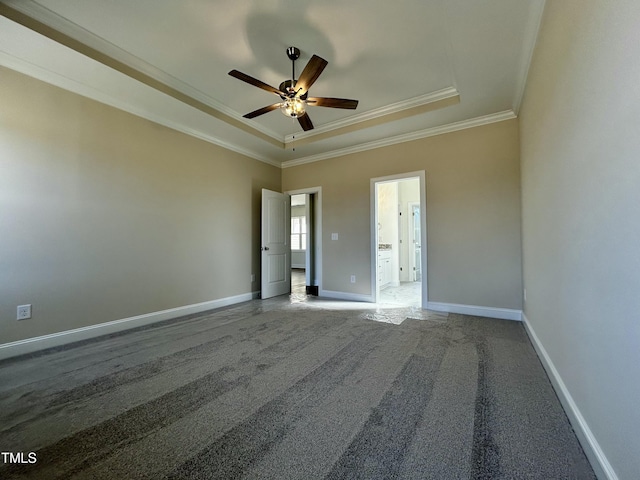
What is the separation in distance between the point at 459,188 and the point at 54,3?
4481 mm

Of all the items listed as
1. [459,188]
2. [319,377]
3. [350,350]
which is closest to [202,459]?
[319,377]

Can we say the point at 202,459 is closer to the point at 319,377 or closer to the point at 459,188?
the point at 319,377

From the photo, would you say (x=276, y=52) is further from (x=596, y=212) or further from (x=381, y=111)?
(x=596, y=212)

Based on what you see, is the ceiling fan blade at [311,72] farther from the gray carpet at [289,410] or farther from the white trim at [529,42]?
the gray carpet at [289,410]

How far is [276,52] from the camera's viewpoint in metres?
2.54

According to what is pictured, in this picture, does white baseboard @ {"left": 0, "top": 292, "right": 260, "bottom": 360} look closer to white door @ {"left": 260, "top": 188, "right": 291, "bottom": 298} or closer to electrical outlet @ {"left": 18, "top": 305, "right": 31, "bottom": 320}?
electrical outlet @ {"left": 18, "top": 305, "right": 31, "bottom": 320}

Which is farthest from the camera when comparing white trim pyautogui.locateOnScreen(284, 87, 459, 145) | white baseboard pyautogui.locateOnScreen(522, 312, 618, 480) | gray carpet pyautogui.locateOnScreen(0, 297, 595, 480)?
white trim pyautogui.locateOnScreen(284, 87, 459, 145)

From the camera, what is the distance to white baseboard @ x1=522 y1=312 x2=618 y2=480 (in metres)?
1.07

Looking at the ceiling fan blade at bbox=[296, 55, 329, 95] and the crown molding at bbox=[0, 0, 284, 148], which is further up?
the crown molding at bbox=[0, 0, 284, 148]

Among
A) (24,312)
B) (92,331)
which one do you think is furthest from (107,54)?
(92,331)

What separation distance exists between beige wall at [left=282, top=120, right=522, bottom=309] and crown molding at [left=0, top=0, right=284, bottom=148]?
2397mm

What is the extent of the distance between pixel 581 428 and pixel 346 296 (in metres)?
3.45

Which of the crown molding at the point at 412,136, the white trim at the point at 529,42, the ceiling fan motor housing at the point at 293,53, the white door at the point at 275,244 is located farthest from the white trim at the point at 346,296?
the ceiling fan motor housing at the point at 293,53

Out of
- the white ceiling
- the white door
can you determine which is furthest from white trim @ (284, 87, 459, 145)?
the white door
